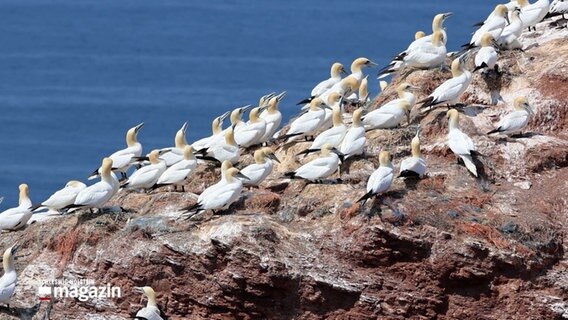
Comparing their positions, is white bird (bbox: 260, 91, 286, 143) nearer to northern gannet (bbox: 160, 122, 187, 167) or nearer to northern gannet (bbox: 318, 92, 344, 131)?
northern gannet (bbox: 318, 92, 344, 131)

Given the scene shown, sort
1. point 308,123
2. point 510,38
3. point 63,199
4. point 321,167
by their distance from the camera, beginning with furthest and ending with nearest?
1. point 510,38
2. point 308,123
3. point 63,199
4. point 321,167

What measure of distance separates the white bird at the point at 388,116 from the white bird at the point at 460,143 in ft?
2.86

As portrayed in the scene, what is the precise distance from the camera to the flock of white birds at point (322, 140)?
2195 centimetres

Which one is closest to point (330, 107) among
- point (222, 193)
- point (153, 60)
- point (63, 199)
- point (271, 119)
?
point (271, 119)

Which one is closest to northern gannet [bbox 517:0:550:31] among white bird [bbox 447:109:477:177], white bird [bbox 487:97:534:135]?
white bird [bbox 487:97:534:135]

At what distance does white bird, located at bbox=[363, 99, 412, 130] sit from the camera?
2336 cm

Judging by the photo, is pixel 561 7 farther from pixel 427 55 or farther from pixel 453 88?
pixel 453 88

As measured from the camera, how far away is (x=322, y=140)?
2331 cm

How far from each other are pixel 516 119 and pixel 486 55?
58.3 inches

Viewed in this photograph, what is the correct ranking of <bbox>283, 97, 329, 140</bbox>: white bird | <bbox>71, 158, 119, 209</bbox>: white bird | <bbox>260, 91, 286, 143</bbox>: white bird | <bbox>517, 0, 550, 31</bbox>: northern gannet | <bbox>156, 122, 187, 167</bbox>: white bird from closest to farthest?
<bbox>71, 158, 119, 209</bbox>: white bird < <bbox>283, 97, 329, 140</bbox>: white bird < <bbox>156, 122, 187, 167</bbox>: white bird < <bbox>260, 91, 286, 143</bbox>: white bird < <bbox>517, 0, 550, 31</bbox>: northern gannet

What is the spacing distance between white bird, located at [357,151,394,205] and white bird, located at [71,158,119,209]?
129 inches

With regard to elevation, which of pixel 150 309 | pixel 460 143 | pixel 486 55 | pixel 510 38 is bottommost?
pixel 150 309

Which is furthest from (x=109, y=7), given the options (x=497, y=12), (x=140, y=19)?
(x=497, y=12)

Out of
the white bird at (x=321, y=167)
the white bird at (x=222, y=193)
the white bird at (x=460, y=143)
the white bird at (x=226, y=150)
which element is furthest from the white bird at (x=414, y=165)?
the white bird at (x=226, y=150)
